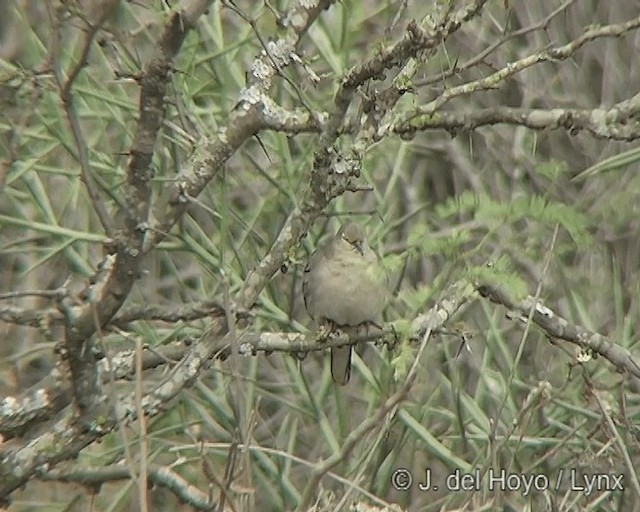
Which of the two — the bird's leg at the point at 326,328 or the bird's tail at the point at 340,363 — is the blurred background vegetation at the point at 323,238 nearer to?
the bird's tail at the point at 340,363

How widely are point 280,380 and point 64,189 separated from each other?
179 cm

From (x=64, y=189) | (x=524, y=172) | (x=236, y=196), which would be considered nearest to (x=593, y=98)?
(x=524, y=172)

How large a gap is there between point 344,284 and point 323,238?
4.94 ft

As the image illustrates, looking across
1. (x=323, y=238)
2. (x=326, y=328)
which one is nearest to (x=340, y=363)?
(x=326, y=328)

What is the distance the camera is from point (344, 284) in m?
4.94

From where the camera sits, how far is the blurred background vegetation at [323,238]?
474 centimetres

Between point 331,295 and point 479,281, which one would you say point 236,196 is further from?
point 479,281

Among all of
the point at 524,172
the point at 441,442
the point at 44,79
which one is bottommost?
the point at 441,442

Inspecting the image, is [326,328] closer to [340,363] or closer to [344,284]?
[344,284]

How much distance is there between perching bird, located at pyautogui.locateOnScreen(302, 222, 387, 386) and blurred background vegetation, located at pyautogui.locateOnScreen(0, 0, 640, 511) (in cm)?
22

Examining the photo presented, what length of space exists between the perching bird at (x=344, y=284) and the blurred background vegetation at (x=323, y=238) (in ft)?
0.71

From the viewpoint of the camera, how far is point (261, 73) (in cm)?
327

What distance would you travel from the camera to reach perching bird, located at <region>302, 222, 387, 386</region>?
192 inches

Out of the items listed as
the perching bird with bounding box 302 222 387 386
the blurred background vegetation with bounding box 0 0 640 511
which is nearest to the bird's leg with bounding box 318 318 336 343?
the perching bird with bounding box 302 222 387 386
